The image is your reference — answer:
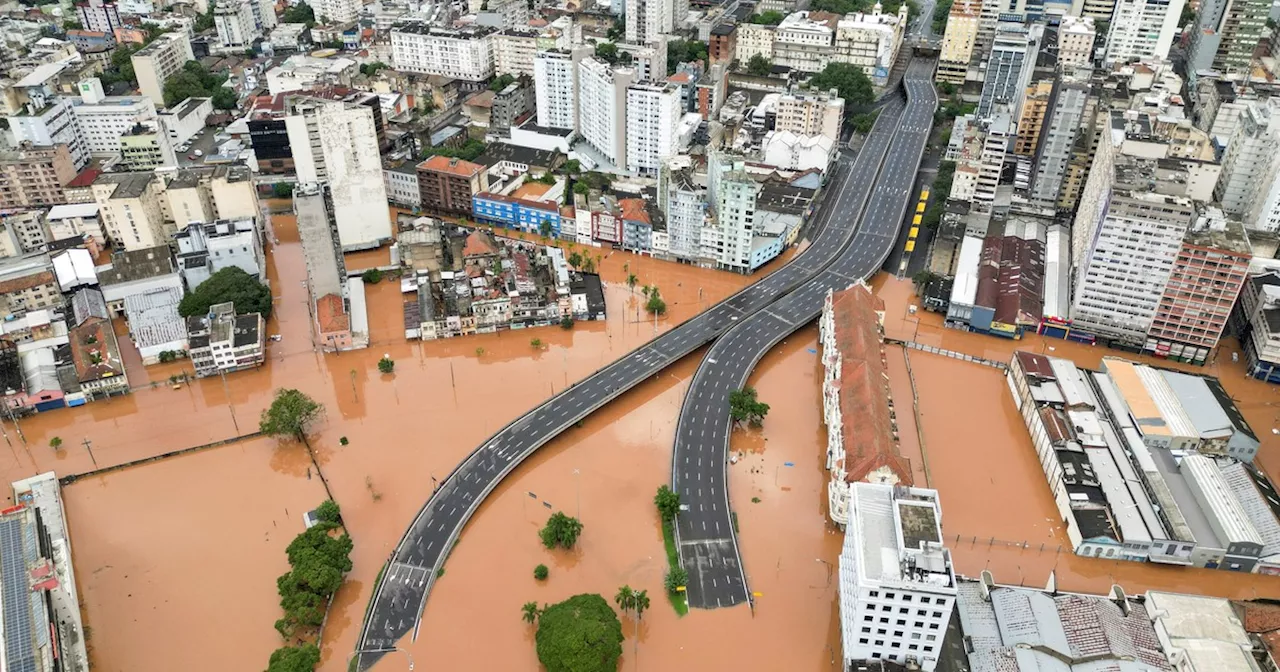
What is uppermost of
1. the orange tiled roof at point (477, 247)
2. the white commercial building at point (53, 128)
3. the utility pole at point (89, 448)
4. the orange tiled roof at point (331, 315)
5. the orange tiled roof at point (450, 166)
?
the white commercial building at point (53, 128)

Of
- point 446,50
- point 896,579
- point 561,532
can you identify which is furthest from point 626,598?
point 446,50

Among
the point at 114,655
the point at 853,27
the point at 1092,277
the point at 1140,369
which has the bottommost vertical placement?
the point at 114,655

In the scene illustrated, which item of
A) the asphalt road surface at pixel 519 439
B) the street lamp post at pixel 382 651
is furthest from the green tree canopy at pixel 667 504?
the street lamp post at pixel 382 651

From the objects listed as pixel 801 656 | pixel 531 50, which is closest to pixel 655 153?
pixel 531 50

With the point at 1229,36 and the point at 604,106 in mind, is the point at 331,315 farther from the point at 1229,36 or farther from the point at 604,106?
the point at 1229,36

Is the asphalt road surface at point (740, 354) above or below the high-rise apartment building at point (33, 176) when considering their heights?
below

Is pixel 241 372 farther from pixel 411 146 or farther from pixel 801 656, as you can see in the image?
pixel 801 656

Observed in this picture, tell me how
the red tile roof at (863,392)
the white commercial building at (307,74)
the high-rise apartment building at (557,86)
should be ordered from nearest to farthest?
the red tile roof at (863,392)
the high-rise apartment building at (557,86)
the white commercial building at (307,74)

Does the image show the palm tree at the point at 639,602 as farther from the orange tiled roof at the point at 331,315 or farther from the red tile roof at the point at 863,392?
the orange tiled roof at the point at 331,315
